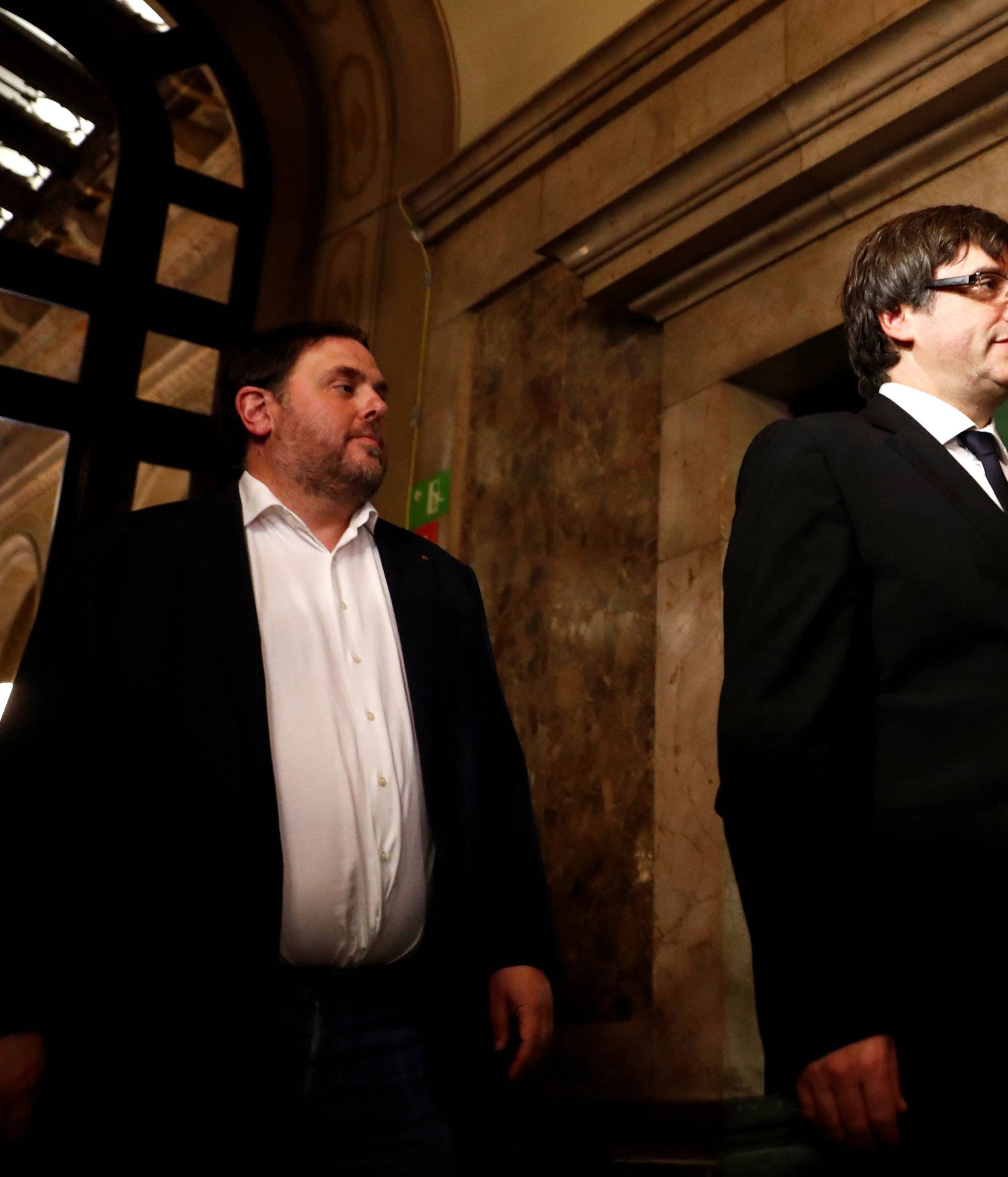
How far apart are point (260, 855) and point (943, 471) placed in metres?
1.18

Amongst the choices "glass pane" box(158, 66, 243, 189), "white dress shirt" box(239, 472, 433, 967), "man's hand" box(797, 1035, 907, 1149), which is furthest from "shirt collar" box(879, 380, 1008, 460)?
"glass pane" box(158, 66, 243, 189)

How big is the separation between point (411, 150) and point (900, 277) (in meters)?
4.10

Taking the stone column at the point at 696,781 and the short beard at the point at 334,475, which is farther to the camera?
the stone column at the point at 696,781

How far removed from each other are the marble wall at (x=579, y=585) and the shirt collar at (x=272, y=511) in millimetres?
1684

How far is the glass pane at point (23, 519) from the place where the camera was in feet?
17.6

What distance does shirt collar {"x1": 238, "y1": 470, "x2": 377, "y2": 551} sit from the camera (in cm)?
275

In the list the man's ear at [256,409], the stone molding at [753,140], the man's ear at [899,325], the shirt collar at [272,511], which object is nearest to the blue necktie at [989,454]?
the man's ear at [899,325]

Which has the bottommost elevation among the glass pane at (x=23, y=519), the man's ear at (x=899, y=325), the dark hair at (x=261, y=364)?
the man's ear at (x=899, y=325)

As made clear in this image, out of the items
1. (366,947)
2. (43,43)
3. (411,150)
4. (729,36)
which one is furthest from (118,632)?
(43,43)

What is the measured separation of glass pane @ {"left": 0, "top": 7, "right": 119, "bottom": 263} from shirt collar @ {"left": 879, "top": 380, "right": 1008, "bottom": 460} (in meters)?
4.51

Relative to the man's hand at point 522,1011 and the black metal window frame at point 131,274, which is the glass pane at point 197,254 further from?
the man's hand at point 522,1011

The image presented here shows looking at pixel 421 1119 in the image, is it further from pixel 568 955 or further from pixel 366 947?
pixel 568 955

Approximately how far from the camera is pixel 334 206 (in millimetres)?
6504

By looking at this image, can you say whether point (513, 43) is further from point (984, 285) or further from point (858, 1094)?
point (858, 1094)
